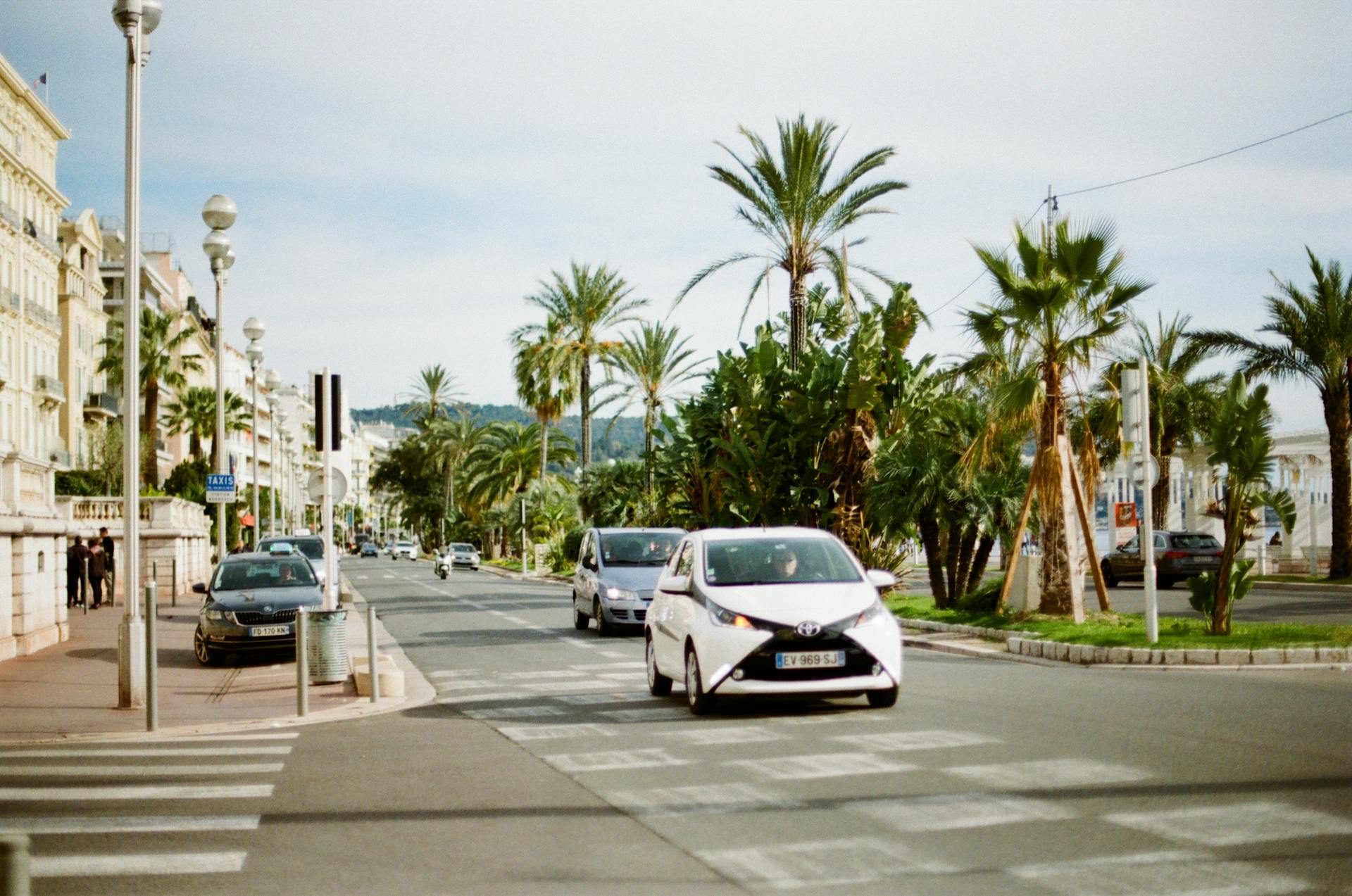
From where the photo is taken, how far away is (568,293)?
53375mm

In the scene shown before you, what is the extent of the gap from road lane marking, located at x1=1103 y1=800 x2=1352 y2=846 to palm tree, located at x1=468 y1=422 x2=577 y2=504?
6987 centimetres

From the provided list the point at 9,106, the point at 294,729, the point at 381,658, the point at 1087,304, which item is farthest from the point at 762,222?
the point at 9,106

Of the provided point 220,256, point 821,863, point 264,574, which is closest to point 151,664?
point 821,863

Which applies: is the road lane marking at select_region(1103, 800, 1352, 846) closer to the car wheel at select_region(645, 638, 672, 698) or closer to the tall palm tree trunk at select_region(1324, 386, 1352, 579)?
the car wheel at select_region(645, 638, 672, 698)

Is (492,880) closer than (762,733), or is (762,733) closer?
(492,880)

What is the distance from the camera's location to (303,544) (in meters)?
37.4

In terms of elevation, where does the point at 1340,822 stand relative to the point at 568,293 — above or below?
below

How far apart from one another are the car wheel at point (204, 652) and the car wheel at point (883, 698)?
11.4 m

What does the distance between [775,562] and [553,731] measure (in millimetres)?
2849

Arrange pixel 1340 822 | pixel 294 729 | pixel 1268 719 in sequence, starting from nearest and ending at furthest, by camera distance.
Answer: pixel 1340 822, pixel 1268 719, pixel 294 729

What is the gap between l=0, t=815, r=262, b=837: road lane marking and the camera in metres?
7.64

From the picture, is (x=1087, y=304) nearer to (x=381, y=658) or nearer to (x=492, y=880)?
(x=381, y=658)

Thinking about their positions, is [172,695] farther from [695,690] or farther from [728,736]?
[728,736]

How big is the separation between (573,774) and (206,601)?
13.5m
